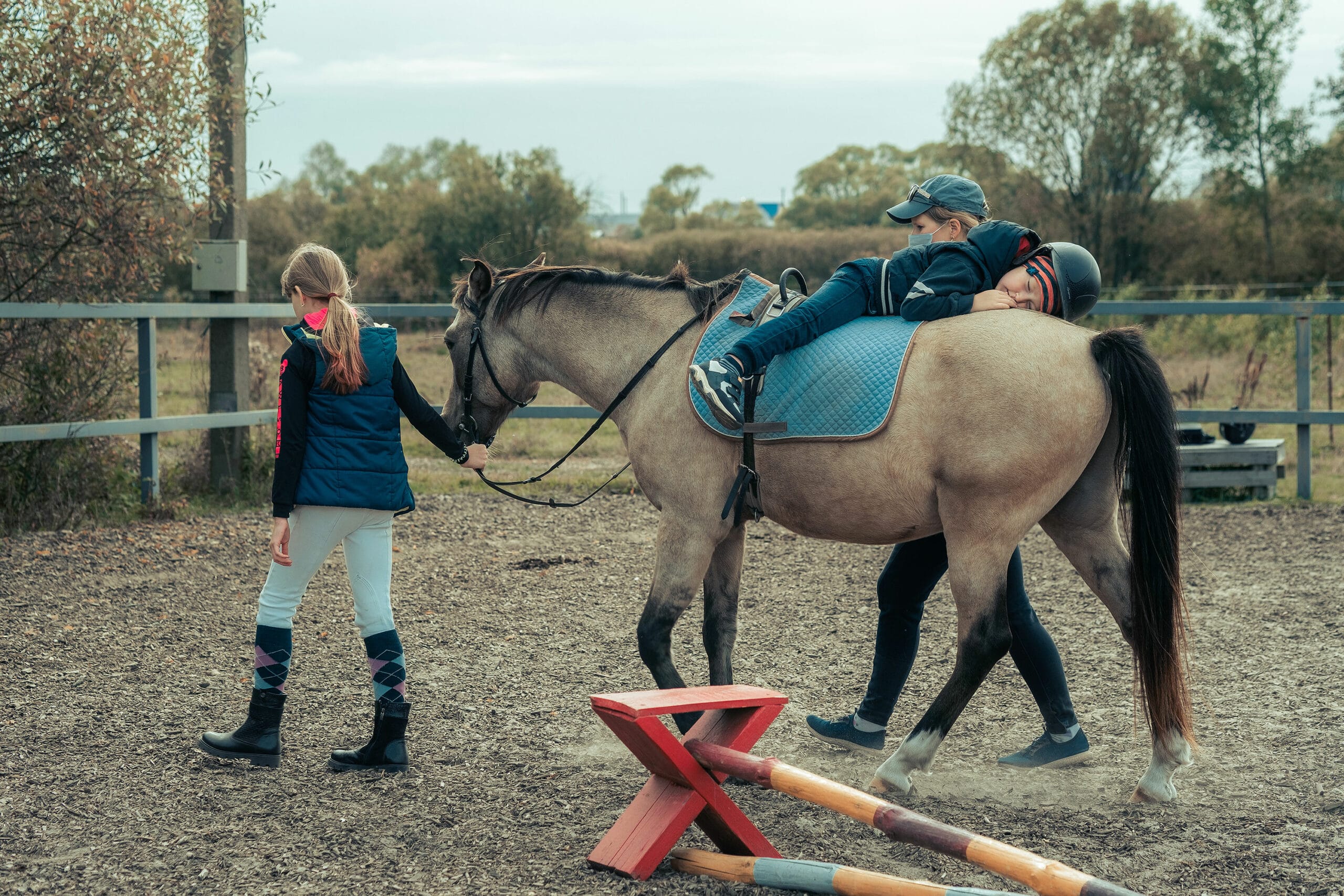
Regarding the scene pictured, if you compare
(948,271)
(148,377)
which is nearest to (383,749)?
(948,271)

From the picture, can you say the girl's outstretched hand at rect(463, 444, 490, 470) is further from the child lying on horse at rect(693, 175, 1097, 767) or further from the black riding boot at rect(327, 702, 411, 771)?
the child lying on horse at rect(693, 175, 1097, 767)

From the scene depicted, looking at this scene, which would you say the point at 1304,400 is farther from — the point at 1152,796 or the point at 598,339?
the point at 598,339

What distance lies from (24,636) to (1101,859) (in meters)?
4.82

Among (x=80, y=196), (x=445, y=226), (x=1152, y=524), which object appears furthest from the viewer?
(x=445, y=226)

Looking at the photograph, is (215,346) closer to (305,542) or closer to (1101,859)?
(305,542)

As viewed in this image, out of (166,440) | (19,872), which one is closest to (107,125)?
(166,440)

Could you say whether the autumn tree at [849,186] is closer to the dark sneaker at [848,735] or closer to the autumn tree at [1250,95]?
the autumn tree at [1250,95]

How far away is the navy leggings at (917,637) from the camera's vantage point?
13.0 feet

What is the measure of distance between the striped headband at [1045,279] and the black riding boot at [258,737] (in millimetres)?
2866

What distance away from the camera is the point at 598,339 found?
13.8 ft

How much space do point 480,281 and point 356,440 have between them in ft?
2.91

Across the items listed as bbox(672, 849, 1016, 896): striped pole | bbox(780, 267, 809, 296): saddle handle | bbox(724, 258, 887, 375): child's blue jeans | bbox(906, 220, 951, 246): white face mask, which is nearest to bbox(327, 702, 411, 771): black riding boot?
bbox(672, 849, 1016, 896): striped pole

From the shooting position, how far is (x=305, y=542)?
3729 mm

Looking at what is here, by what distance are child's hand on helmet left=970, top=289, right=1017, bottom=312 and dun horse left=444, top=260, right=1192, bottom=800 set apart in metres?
0.04
